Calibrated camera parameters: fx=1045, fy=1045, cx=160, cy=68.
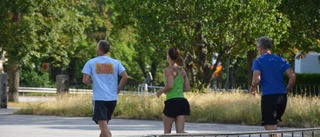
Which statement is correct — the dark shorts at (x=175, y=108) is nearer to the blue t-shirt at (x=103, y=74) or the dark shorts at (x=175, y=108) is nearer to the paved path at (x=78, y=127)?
the blue t-shirt at (x=103, y=74)

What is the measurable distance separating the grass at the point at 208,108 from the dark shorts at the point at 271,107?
27.6 feet

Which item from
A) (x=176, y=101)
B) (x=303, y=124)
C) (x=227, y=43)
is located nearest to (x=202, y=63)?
(x=227, y=43)

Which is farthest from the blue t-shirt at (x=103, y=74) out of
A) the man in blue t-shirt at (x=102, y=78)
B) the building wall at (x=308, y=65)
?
the building wall at (x=308, y=65)

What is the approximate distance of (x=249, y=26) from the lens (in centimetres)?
3766

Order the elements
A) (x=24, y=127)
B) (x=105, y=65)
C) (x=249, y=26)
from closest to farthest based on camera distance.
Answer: (x=105, y=65) < (x=24, y=127) < (x=249, y=26)

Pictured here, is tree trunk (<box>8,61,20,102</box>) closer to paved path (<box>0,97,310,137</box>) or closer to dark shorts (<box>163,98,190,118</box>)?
paved path (<box>0,97,310,137</box>)

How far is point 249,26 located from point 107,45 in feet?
78.8

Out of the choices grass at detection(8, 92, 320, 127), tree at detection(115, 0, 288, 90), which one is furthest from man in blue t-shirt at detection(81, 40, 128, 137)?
tree at detection(115, 0, 288, 90)

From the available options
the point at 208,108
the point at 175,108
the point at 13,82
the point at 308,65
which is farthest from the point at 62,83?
the point at 308,65

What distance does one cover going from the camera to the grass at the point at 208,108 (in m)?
23.9

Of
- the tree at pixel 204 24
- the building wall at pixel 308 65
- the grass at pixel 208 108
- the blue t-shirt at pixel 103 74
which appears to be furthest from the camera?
the building wall at pixel 308 65

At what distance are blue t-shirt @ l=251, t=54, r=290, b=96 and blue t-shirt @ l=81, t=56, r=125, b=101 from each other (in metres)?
1.95

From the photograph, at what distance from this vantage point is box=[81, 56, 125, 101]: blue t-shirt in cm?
1395

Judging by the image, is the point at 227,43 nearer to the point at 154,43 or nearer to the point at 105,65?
the point at 154,43
